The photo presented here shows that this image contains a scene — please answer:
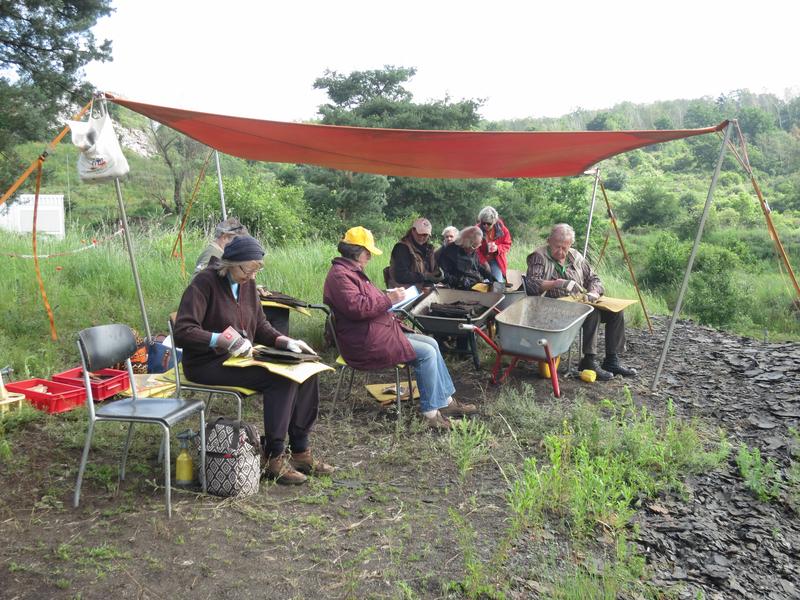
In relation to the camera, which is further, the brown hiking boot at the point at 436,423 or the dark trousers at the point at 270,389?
the brown hiking boot at the point at 436,423

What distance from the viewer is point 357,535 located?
3.09 metres

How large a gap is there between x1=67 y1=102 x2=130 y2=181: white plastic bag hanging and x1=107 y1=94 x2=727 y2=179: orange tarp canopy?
0.25m

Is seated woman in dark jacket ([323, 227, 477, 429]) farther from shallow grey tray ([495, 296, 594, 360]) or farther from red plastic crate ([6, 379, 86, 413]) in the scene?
red plastic crate ([6, 379, 86, 413])

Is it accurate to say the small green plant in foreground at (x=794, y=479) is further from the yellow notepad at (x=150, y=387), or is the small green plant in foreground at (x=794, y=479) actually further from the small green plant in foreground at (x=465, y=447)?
the yellow notepad at (x=150, y=387)

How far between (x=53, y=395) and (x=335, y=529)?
2524 millimetres

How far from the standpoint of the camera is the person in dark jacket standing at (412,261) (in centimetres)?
644

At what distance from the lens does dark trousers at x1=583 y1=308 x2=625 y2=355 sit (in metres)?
5.95

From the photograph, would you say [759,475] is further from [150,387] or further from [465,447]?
[150,387]

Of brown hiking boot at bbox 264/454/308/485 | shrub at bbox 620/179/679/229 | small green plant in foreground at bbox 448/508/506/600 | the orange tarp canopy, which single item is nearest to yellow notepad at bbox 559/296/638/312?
the orange tarp canopy

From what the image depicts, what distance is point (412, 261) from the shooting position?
21.4 feet

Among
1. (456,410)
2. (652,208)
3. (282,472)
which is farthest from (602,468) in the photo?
(652,208)

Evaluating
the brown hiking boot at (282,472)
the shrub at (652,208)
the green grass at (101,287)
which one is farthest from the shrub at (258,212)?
the shrub at (652,208)

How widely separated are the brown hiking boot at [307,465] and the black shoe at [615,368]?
3287 millimetres

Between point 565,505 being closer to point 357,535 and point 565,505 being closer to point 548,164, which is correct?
Answer: point 357,535
